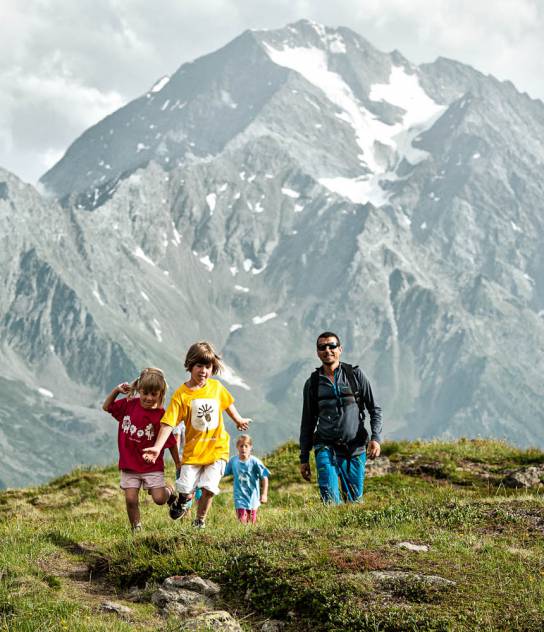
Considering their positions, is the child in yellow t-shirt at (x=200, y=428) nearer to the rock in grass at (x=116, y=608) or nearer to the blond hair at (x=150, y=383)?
the blond hair at (x=150, y=383)

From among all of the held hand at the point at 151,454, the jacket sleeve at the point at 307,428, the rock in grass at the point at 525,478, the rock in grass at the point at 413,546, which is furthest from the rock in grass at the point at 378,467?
the rock in grass at the point at 413,546

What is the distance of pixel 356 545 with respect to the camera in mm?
10719

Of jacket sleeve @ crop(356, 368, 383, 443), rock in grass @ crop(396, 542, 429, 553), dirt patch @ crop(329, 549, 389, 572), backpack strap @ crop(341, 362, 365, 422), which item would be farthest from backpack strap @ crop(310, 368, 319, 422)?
dirt patch @ crop(329, 549, 389, 572)

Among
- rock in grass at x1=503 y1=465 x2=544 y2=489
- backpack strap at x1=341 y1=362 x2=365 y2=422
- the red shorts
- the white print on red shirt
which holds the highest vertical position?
rock in grass at x1=503 y1=465 x2=544 y2=489

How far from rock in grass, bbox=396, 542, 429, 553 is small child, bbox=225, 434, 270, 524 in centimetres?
536

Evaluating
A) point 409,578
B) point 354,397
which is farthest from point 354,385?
point 409,578

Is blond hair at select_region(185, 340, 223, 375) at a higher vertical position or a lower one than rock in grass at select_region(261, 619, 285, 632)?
higher

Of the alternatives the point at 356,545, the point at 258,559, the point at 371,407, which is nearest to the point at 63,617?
the point at 258,559

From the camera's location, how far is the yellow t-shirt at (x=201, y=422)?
1367 centimetres

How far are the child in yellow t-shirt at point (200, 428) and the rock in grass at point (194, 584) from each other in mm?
3395

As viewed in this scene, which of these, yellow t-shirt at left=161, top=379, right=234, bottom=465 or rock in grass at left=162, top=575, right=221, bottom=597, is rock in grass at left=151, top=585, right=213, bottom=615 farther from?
yellow t-shirt at left=161, top=379, right=234, bottom=465

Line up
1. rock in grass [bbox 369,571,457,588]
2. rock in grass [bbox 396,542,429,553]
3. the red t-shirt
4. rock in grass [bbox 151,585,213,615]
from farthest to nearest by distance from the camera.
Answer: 1. the red t-shirt
2. rock in grass [bbox 396,542,429,553]
3. rock in grass [bbox 151,585,213,615]
4. rock in grass [bbox 369,571,457,588]

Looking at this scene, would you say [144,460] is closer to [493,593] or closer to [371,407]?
[371,407]

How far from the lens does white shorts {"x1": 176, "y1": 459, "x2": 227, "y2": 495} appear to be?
44.3ft
